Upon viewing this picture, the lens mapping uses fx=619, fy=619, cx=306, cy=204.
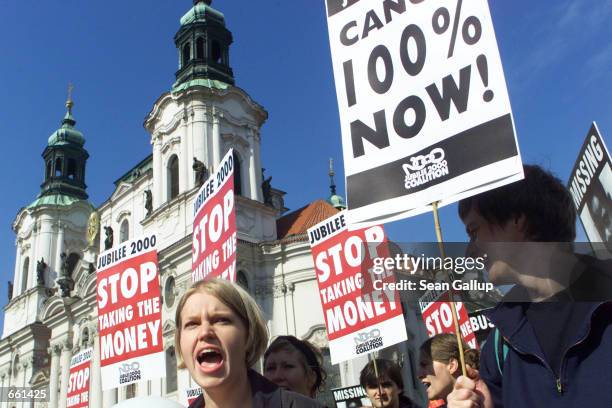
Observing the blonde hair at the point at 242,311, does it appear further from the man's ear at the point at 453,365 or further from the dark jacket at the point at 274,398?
the man's ear at the point at 453,365

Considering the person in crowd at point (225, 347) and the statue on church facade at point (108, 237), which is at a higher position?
the statue on church facade at point (108, 237)

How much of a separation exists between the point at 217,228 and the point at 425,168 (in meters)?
3.63

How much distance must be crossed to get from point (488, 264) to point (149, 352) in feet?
19.8

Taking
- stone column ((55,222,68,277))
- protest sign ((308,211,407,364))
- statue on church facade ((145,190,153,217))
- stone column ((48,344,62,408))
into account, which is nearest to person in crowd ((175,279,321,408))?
protest sign ((308,211,407,364))

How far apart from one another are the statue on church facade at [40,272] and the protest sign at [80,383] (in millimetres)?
27361

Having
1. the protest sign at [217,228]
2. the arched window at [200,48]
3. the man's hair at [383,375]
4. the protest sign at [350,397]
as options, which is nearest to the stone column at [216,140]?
the arched window at [200,48]

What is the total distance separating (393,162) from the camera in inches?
114

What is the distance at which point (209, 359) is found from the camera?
2211 mm

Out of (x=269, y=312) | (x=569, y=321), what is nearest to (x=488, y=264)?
(x=569, y=321)

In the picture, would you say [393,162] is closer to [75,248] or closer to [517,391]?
[517,391]

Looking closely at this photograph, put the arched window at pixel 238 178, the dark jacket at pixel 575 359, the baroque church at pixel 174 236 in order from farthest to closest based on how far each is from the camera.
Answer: the arched window at pixel 238 178 → the baroque church at pixel 174 236 → the dark jacket at pixel 575 359

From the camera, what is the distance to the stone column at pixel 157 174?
2844 centimetres

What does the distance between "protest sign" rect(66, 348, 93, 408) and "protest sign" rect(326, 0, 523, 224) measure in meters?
9.56

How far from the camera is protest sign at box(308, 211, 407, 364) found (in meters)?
6.35
